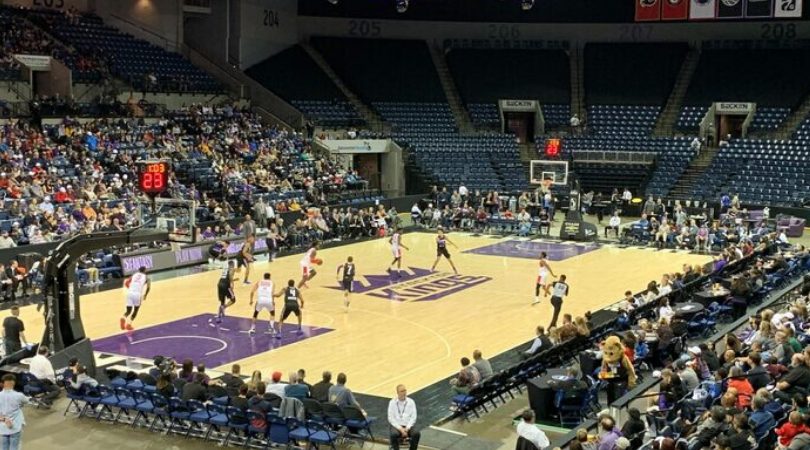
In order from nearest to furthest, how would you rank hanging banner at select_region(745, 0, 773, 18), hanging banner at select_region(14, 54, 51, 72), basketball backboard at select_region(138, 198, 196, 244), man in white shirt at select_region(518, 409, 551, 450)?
1. man in white shirt at select_region(518, 409, 551, 450)
2. basketball backboard at select_region(138, 198, 196, 244)
3. hanging banner at select_region(14, 54, 51, 72)
4. hanging banner at select_region(745, 0, 773, 18)

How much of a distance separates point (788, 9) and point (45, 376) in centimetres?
4300

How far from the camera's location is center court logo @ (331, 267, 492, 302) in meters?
27.8

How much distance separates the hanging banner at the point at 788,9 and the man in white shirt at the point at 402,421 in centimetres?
4144

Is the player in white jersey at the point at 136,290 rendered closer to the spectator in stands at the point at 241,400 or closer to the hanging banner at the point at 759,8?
the spectator in stands at the point at 241,400

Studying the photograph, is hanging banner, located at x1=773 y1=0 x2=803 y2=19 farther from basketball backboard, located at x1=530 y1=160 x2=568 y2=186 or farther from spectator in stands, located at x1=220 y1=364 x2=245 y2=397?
spectator in stands, located at x1=220 y1=364 x2=245 y2=397

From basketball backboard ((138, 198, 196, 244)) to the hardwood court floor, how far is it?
2190mm

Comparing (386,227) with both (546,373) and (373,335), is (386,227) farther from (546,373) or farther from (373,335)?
(546,373)

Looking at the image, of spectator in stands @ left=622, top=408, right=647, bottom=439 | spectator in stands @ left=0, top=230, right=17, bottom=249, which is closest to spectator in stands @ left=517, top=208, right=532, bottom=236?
spectator in stands @ left=0, top=230, right=17, bottom=249

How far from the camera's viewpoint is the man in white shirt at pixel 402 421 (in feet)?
48.4

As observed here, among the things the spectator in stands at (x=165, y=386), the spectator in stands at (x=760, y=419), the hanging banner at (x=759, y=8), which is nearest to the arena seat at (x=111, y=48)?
the hanging banner at (x=759, y=8)

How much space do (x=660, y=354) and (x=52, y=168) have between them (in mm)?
24455

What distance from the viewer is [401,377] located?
64.0 ft

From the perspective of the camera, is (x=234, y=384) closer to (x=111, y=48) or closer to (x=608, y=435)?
(x=608, y=435)

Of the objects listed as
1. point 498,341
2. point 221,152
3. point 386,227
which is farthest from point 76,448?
point 221,152
